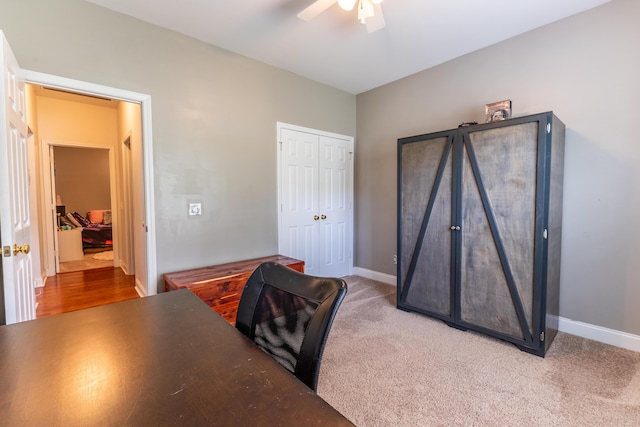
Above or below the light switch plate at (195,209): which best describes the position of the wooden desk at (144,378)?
below

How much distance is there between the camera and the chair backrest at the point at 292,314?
0.90 m

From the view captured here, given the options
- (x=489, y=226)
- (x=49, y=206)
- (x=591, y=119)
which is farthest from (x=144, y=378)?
(x=49, y=206)

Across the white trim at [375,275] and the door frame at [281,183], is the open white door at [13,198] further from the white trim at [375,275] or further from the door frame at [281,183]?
the white trim at [375,275]

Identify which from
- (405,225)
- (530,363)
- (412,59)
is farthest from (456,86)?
(530,363)

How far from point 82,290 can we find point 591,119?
218 inches

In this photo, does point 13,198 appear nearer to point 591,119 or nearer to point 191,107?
point 191,107

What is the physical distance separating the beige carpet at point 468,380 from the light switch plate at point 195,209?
5.61ft

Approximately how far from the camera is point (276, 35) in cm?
270

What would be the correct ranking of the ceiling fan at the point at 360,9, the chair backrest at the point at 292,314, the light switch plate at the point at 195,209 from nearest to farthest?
the chair backrest at the point at 292,314 < the ceiling fan at the point at 360,9 < the light switch plate at the point at 195,209

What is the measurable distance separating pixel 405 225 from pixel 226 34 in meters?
2.49

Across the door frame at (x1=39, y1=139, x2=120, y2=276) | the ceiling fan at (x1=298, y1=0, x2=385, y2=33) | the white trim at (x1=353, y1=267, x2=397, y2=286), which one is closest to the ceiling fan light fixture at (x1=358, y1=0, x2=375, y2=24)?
the ceiling fan at (x1=298, y1=0, x2=385, y2=33)

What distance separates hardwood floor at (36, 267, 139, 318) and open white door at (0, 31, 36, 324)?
4.61ft

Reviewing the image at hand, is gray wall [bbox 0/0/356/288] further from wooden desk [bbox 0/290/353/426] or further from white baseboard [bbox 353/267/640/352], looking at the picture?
white baseboard [bbox 353/267/640/352]

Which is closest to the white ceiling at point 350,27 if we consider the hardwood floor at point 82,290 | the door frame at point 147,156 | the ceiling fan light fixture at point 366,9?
the ceiling fan light fixture at point 366,9
